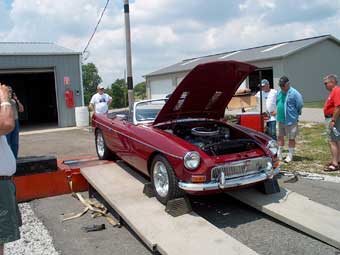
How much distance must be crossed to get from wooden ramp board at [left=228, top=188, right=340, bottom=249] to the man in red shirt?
2083 millimetres

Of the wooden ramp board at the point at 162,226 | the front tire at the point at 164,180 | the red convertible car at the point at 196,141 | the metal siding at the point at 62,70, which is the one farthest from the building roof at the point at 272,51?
the wooden ramp board at the point at 162,226

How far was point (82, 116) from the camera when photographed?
1747 centimetres

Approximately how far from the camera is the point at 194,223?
4336mm

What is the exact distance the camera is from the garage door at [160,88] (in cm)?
3291

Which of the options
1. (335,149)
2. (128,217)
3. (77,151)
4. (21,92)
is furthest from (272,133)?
(21,92)

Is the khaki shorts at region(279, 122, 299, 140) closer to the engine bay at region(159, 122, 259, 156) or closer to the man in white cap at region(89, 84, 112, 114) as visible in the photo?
the engine bay at region(159, 122, 259, 156)

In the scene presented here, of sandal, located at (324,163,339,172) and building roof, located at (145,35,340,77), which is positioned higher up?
building roof, located at (145,35,340,77)

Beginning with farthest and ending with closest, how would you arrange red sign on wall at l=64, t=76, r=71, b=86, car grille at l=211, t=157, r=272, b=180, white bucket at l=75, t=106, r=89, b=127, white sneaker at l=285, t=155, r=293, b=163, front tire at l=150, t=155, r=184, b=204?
red sign on wall at l=64, t=76, r=71, b=86
white bucket at l=75, t=106, r=89, b=127
white sneaker at l=285, t=155, r=293, b=163
front tire at l=150, t=155, r=184, b=204
car grille at l=211, t=157, r=272, b=180

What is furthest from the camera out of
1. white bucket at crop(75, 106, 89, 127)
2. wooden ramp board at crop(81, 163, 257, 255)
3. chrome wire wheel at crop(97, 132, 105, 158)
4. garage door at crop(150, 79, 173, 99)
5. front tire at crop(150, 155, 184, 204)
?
garage door at crop(150, 79, 173, 99)

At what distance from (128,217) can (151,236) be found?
0.57 m

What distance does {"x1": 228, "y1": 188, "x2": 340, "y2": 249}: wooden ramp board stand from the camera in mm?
4152

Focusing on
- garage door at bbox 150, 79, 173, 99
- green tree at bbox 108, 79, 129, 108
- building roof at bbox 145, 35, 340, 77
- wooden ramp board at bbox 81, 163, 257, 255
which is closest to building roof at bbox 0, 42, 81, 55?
building roof at bbox 145, 35, 340, 77

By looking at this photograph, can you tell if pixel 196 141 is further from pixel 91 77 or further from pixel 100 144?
pixel 91 77

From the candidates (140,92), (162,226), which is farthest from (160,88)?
(162,226)
